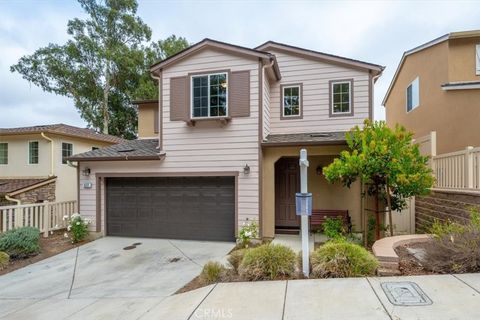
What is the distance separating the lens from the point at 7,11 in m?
13.7

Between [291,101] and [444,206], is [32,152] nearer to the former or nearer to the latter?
[291,101]

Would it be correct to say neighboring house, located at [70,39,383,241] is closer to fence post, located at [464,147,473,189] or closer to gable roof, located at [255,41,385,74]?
gable roof, located at [255,41,385,74]

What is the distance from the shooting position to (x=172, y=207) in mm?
9938

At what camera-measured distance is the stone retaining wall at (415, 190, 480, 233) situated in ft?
21.4

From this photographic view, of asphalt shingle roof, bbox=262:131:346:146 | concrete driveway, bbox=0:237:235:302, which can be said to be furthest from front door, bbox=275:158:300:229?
concrete driveway, bbox=0:237:235:302

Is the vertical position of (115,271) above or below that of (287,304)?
below

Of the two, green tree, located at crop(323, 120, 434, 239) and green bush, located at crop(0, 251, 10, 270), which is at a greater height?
green tree, located at crop(323, 120, 434, 239)

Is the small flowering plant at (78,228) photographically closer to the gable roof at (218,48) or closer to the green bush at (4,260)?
the green bush at (4,260)

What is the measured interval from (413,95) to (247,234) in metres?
11.4

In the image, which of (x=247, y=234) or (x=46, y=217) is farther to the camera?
(x=46, y=217)

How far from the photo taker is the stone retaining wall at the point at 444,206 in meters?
6.53

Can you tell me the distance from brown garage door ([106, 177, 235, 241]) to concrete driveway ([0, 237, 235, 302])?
1.54 ft

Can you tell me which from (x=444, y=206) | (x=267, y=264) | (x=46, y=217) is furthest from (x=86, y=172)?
(x=444, y=206)

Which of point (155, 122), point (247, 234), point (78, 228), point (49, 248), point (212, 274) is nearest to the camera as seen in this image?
point (212, 274)
